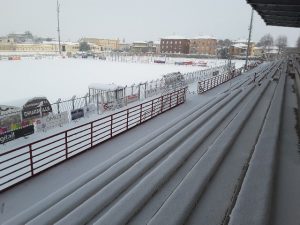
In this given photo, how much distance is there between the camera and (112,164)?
907 cm

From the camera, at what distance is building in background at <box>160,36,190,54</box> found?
137m

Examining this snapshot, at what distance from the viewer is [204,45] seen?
450ft

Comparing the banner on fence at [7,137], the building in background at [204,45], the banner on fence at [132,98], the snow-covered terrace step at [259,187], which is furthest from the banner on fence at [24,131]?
the building in background at [204,45]

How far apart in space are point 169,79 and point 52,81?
49.8 ft

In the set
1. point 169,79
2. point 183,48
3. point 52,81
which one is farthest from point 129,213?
point 183,48

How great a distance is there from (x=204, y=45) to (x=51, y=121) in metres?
130

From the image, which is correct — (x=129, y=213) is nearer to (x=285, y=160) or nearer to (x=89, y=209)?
(x=89, y=209)

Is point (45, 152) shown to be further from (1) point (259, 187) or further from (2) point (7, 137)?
(1) point (259, 187)

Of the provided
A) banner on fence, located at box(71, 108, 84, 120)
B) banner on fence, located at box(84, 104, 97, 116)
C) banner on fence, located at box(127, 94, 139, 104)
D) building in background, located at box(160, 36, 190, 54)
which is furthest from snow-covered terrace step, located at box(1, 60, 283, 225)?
building in background, located at box(160, 36, 190, 54)

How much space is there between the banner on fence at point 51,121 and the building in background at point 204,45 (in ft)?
420

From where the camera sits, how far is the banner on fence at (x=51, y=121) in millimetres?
15523

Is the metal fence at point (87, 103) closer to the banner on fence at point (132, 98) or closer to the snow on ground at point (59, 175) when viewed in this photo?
the banner on fence at point (132, 98)

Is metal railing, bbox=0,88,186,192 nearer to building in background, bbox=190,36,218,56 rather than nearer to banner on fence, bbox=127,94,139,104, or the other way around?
banner on fence, bbox=127,94,139,104

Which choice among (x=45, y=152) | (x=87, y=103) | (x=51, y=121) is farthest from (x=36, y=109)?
(x=45, y=152)
